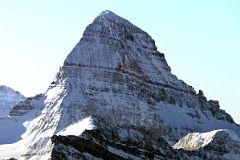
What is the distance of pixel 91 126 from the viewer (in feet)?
314

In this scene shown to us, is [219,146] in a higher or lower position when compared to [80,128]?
higher

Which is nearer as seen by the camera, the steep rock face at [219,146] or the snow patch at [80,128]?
the snow patch at [80,128]

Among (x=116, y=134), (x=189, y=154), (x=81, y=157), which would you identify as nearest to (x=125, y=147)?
(x=116, y=134)

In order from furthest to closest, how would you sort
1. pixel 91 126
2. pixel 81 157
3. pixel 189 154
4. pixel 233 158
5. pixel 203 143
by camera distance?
pixel 203 143 → pixel 233 158 → pixel 189 154 → pixel 91 126 → pixel 81 157

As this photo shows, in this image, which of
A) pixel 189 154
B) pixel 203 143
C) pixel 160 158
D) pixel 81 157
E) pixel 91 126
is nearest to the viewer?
pixel 81 157

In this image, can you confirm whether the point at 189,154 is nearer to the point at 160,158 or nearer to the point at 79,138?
the point at 160,158

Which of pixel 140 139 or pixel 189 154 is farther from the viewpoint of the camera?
pixel 189 154

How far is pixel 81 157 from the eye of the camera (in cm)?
8781

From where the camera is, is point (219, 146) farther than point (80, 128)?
Yes

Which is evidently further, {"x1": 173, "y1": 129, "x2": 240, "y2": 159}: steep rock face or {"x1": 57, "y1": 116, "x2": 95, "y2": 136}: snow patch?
{"x1": 173, "y1": 129, "x2": 240, "y2": 159}: steep rock face

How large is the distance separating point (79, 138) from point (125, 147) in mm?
7781

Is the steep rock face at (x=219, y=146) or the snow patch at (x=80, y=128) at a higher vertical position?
the steep rock face at (x=219, y=146)

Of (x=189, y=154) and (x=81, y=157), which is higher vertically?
(x=189, y=154)

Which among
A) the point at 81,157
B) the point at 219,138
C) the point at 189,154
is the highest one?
the point at 219,138
